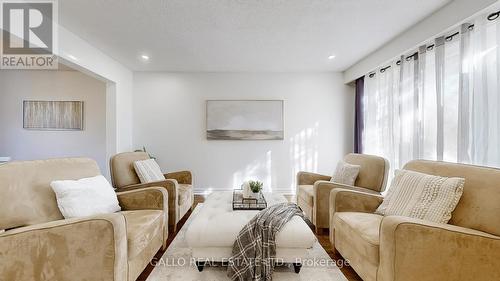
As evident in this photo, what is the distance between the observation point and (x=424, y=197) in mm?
1709

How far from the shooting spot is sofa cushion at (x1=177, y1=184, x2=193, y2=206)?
2953 millimetres

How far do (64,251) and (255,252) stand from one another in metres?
1.20

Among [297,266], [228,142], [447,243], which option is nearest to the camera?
[447,243]

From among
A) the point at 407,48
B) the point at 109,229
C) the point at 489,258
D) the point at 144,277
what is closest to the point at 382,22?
the point at 407,48

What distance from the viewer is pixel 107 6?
2.30 m

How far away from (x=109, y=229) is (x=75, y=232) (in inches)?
7.4

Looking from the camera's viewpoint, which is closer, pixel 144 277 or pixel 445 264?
pixel 445 264

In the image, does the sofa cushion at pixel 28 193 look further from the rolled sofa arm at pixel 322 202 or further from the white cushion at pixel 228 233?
the rolled sofa arm at pixel 322 202

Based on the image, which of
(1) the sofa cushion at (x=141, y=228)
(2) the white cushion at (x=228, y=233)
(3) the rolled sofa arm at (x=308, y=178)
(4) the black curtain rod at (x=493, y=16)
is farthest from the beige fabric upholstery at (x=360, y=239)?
(4) the black curtain rod at (x=493, y=16)

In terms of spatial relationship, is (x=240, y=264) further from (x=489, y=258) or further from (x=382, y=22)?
(x=382, y=22)

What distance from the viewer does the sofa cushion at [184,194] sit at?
295 centimetres

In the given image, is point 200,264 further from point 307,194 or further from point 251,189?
point 307,194

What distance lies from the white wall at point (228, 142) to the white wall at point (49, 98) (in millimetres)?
728

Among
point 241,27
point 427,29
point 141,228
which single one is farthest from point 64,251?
point 427,29
